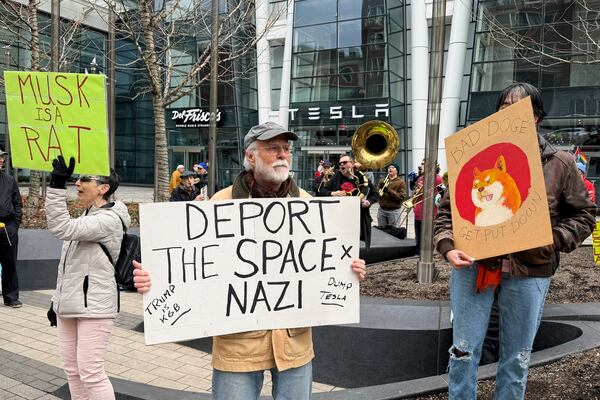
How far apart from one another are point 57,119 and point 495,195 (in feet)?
10.0

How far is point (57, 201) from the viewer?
3.08 meters

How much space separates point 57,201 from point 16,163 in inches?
54.8

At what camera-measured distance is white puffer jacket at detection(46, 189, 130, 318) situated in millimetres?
3082

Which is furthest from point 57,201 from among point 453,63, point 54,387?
point 453,63

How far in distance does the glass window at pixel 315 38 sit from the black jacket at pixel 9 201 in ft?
66.1

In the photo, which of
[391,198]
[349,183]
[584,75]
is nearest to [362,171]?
[391,198]

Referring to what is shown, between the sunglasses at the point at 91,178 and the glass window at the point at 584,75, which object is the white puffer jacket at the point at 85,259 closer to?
the sunglasses at the point at 91,178

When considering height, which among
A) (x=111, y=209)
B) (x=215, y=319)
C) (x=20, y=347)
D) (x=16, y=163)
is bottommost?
(x=20, y=347)

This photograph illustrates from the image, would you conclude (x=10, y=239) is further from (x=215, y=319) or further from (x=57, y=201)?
(x=215, y=319)

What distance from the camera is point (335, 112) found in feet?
81.4

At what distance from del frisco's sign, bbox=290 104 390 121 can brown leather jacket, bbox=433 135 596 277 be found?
21447 millimetres

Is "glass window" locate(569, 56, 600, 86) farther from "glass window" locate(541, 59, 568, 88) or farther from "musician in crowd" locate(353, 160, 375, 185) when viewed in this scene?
"musician in crowd" locate(353, 160, 375, 185)

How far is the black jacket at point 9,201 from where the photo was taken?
619cm

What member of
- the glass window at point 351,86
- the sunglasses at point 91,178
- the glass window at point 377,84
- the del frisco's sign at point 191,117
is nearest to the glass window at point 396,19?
the glass window at point 377,84
